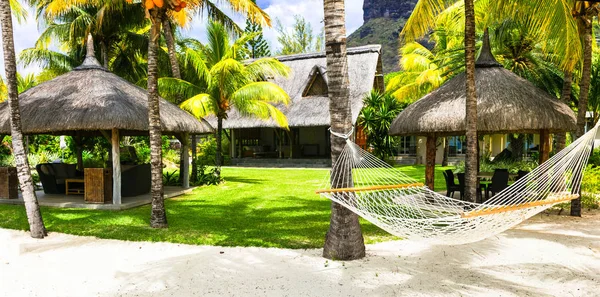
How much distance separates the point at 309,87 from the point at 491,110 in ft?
33.9

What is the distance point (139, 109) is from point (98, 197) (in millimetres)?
1621

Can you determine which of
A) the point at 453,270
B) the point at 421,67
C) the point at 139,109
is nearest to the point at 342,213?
the point at 453,270

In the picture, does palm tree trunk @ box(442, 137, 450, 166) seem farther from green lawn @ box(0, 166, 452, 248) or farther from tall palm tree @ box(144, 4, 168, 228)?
tall palm tree @ box(144, 4, 168, 228)

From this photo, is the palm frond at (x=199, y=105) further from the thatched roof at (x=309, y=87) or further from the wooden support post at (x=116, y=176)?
the thatched roof at (x=309, y=87)

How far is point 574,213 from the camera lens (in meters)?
6.30

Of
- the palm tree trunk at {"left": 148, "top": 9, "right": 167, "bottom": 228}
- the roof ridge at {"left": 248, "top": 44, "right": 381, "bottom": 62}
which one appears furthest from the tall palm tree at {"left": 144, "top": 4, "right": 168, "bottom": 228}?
the roof ridge at {"left": 248, "top": 44, "right": 381, "bottom": 62}

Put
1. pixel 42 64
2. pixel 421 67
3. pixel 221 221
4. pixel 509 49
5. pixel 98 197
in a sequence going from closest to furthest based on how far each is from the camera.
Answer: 1. pixel 221 221
2. pixel 98 197
3. pixel 509 49
4. pixel 42 64
5. pixel 421 67

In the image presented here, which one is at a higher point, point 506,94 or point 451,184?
point 506,94

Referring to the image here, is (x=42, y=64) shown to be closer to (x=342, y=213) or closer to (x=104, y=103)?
(x=104, y=103)

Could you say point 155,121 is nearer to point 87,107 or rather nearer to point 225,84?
point 87,107

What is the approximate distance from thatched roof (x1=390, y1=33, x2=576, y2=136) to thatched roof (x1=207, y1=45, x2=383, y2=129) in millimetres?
7012

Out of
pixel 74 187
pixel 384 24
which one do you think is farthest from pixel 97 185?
pixel 384 24

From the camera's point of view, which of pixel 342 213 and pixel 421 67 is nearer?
pixel 342 213

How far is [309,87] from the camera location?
16.4m
